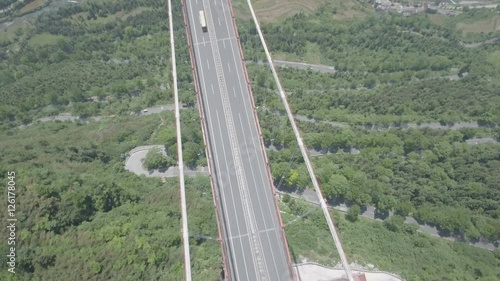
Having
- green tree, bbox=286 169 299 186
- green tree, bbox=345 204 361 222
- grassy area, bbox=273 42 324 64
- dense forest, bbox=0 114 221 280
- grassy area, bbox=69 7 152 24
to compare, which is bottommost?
green tree, bbox=345 204 361 222

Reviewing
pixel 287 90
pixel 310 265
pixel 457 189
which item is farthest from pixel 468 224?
pixel 287 90

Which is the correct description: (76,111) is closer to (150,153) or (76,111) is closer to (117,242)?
(150,153)

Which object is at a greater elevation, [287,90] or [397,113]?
[287,90]

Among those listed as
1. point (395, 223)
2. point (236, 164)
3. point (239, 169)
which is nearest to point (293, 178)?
point (239, 169)

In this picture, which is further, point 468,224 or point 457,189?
point 457,189

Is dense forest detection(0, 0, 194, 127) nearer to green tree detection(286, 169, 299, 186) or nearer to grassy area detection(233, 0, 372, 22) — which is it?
grassy area detection(233, 0, 372, 22)

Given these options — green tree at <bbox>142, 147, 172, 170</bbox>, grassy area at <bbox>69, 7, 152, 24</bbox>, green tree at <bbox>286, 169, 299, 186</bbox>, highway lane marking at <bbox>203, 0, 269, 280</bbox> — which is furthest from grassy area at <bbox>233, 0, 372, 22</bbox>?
green tree at <bbox>286, 169, 299, 186</bbox>
